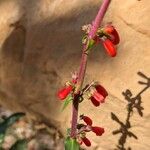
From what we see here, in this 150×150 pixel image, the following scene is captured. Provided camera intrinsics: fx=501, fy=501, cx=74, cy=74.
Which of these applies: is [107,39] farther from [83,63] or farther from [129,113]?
[129,113]

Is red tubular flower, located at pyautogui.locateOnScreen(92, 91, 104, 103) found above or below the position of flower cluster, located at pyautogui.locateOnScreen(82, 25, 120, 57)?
below

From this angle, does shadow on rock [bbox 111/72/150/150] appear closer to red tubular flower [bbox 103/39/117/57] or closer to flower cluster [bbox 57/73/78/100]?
flower cluster [bbox 57/73/78/100]

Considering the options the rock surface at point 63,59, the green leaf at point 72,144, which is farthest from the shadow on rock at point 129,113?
the green leaf at point 72,144

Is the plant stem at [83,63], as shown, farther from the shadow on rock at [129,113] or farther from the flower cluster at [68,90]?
the shadow on rock at [129,113]

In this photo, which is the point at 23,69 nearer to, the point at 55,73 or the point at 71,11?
the point at 55,73

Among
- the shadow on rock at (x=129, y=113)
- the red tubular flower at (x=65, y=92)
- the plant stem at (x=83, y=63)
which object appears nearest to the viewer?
the plant stem at (x=83, y=63)

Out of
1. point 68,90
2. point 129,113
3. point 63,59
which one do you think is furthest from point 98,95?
point 63,59

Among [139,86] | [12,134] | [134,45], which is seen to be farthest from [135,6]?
[12,134]

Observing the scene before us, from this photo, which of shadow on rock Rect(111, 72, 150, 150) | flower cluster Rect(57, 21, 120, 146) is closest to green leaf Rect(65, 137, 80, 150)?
flower cluster Rect(57, 21, 120, 146)
